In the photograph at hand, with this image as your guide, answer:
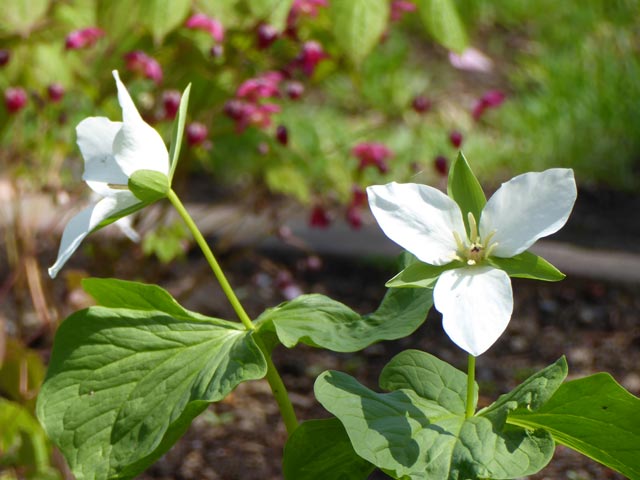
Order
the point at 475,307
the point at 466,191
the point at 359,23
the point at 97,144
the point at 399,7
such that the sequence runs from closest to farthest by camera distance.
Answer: the point at 475,307 → the point at 466,191 → the point at 97,144 → the point at 359,23 → the point at 399,7

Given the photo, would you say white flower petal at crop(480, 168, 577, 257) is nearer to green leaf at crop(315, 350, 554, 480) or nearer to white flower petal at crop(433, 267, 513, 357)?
white flower petal at crop(433, 267, 513, 357)

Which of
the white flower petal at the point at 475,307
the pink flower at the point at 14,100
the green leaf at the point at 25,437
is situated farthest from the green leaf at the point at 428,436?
the pink flower at the point at 14,100

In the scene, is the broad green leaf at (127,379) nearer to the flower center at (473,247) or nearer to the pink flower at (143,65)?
the flower center at (473,247)

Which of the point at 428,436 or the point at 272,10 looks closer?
the point at 428,436

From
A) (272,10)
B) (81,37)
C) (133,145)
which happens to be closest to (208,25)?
(272,10)

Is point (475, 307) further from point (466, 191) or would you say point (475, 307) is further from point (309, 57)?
point (309, 57)

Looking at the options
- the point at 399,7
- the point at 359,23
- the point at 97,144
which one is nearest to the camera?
the point at 97,144

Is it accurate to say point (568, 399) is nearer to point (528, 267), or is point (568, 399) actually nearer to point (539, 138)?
point (528, 267)
